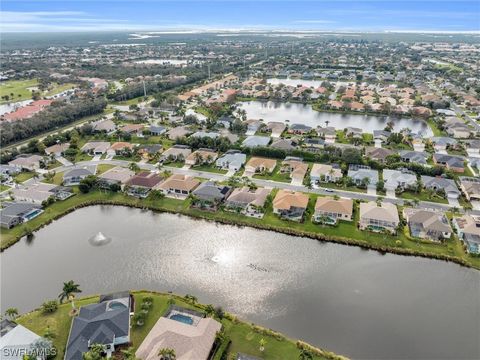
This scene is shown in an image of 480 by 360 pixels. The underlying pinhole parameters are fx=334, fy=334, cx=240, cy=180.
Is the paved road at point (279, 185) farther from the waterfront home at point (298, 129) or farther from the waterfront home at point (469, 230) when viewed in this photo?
the waterfront home at point (298, 129)

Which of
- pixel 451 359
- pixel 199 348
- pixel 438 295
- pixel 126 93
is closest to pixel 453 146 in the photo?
pixel 438 295

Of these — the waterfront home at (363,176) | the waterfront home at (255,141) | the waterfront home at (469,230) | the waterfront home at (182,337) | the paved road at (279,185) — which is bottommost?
the waterfront home at (182,337)

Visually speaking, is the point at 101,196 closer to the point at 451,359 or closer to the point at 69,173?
the point at 69,173

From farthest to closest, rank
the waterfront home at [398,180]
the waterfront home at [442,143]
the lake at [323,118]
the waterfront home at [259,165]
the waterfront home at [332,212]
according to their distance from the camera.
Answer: the lake at [323,118]
the waterfront home at [442,143]
the waterfront home at [259,165]
the waterfront home at [398,180]
the waterfront home at [332,212]

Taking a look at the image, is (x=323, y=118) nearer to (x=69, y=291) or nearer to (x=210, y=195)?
(x=210, y=195)

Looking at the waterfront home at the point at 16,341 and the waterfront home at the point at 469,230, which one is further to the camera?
the waterfront home at the point at 469,230

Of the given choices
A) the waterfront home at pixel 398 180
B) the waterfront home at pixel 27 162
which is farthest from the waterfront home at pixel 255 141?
the waterfront home at pixel 27 162

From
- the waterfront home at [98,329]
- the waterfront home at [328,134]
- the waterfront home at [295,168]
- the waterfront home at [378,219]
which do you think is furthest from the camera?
the waterfront home at [328,134]
